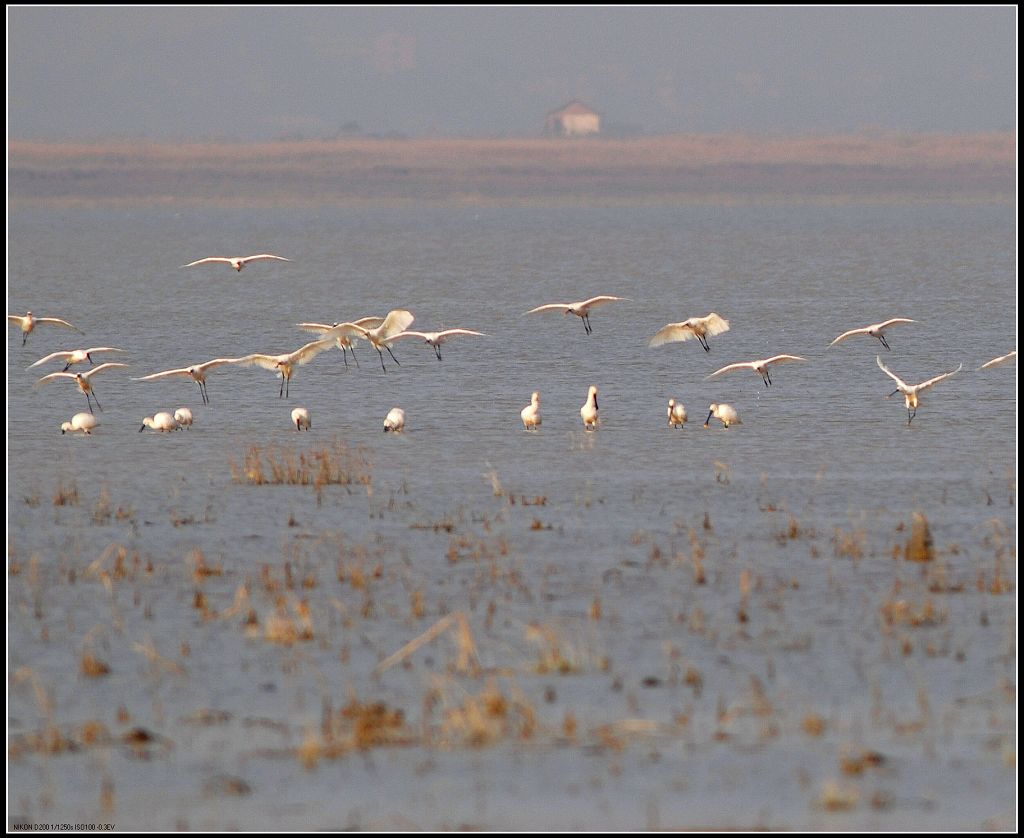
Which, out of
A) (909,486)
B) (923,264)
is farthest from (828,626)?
(923,264)

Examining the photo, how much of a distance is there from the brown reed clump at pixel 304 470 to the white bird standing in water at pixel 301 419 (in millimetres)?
3360

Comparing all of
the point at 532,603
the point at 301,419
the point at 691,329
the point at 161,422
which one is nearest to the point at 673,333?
the point at 691,329

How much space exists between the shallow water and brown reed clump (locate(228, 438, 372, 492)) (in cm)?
32

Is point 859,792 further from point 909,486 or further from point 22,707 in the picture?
point 909,486

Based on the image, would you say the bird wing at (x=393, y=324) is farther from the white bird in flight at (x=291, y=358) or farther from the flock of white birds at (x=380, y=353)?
the white bird in flight at (x=291, y=358)

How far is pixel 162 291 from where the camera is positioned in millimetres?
65125

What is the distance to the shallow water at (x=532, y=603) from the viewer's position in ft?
34.5

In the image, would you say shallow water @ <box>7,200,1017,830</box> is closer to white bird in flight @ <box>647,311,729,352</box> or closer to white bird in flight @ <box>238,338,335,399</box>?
white bird in flight @ <box>238,338,335,399</box>

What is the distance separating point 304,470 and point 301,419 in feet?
18.1

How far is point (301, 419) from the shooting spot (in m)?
26.4

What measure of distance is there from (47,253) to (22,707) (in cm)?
9280

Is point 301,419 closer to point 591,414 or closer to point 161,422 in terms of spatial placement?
point 161,422

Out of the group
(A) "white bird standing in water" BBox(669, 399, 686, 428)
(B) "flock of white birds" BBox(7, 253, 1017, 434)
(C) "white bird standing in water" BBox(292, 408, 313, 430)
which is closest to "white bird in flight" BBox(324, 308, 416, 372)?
(B) "flock of white birds" BBox(7, 253, 1017, 434)

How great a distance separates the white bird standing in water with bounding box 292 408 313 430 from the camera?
86.3 ft
